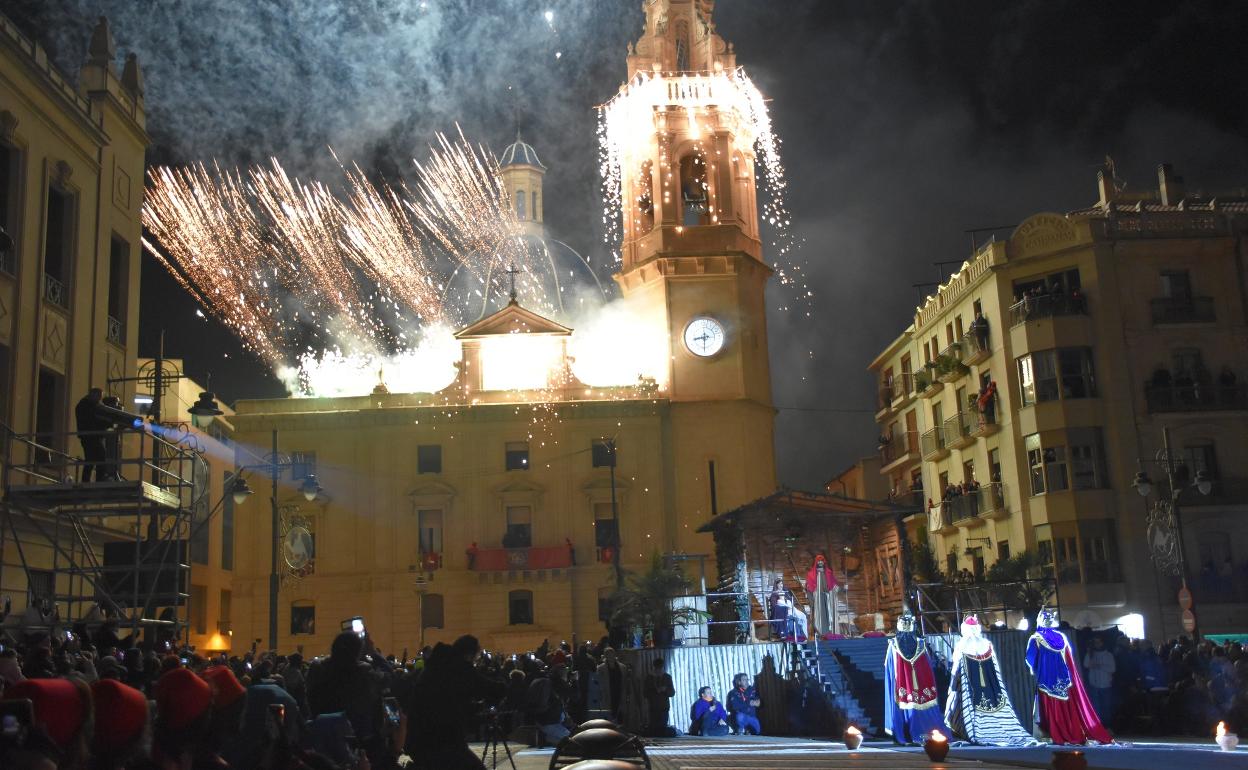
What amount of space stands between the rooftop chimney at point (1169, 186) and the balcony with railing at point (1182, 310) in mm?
5903

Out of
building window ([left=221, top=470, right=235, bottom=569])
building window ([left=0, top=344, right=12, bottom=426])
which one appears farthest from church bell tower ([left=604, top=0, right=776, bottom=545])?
building window ([left=0, top=344, right=12, bottom=426])

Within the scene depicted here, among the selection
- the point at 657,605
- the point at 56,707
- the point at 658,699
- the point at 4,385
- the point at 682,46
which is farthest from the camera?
the point at 682,46

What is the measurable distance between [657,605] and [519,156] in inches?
1420

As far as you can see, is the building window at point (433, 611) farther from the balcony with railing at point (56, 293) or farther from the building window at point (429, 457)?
the balcony with railing at point (56, 293)

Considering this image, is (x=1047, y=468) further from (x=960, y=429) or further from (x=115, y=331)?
(x=115, y=331)

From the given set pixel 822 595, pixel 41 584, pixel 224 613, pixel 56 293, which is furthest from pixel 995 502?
pixel 41 584

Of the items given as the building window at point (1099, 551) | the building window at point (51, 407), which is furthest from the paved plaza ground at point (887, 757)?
the building window at point (1099, 551)

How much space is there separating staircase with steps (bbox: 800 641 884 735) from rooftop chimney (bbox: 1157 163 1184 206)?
82.9 feet

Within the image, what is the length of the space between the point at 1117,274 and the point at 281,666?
2812 centimetres

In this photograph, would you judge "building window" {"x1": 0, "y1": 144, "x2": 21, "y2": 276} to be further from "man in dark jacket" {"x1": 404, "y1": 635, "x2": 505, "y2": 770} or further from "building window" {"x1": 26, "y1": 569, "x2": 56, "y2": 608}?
"man in dark jacket" {"x1": 404, "y1": 635, "x2": 505, "y2": 770}

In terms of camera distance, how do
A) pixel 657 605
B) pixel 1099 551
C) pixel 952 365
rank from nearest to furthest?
pixel 657 605 < pixel 1099 551 < pixel 952 365

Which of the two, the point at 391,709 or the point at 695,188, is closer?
the point at 391,709

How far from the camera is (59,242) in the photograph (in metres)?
19.6

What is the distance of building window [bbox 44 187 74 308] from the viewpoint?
19.3m
